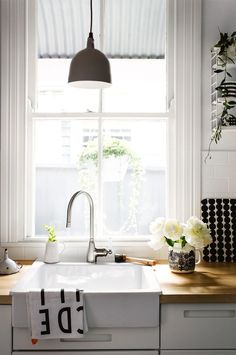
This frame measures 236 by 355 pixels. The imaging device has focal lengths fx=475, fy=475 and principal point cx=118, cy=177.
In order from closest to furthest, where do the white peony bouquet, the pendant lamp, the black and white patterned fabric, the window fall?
the pendant lamp → the white peony bouquet → the black and white patterned fabric → the window

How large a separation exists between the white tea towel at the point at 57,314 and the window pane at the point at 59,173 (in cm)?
90

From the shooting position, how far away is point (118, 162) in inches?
119

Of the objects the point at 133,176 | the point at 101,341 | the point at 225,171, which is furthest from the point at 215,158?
the point at 101,341

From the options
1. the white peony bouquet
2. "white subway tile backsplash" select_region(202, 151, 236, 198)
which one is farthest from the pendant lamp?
"white subway tile backsplash" select_region(202, 151, 236, 198)

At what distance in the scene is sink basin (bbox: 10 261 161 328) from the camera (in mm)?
2162

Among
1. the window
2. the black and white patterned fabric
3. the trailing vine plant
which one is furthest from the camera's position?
the window

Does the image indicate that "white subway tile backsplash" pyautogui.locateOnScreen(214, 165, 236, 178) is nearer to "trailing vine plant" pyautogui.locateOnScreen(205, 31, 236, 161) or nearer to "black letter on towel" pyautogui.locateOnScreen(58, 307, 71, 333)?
"trailing vine plant" pyautogui.locateOnScreen(205, 31, 236, 161)

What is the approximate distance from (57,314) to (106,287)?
56cm

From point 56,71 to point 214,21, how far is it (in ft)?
3.38

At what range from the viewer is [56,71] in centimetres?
302

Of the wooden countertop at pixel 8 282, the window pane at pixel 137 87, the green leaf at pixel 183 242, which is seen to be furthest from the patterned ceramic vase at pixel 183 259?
the window pane at pixel 137 87

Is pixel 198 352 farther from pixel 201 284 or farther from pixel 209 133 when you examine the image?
pixel 209 133

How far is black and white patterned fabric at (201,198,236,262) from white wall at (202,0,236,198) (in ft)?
0.21

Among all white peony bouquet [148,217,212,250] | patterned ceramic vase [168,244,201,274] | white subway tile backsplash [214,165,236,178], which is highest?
white subway tile backsplash [214,165,236,178]
